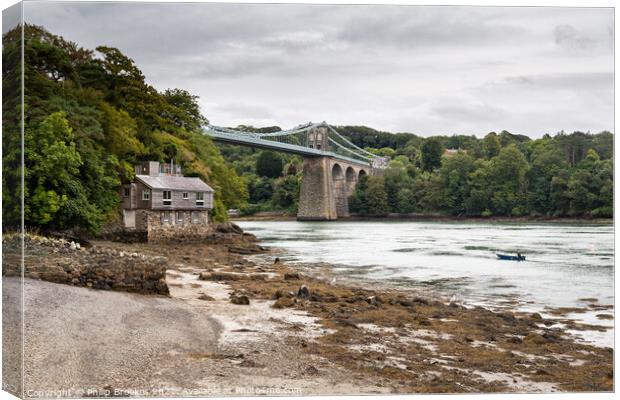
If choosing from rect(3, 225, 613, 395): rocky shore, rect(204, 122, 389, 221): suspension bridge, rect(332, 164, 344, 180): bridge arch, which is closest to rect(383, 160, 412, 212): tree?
Result: rect(204, 122, 389, 221): suspension bridge

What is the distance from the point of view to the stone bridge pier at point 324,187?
25.6 ft

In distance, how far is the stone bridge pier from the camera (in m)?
7.80

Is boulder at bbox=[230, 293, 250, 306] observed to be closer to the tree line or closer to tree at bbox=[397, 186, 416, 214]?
the tree line

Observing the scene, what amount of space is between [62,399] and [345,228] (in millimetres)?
4277

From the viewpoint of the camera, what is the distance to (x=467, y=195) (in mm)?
7418

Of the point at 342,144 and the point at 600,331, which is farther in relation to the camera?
the point at 342,144

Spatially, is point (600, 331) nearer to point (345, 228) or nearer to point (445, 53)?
point (445, 53)

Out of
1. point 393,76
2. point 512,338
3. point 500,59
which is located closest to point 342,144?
point 393,76

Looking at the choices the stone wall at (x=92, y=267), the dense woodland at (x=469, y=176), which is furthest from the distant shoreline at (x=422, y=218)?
the stone wall at (x=92, y=267)

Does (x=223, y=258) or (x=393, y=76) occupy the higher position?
(x=393, y=76)

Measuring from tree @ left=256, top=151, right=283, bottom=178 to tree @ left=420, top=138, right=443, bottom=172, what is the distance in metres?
1.58

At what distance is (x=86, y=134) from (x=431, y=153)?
3.68m

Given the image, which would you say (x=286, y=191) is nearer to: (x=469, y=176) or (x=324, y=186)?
(x=324, y=186)

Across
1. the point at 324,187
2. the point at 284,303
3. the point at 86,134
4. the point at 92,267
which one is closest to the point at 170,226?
the point at 86,134
